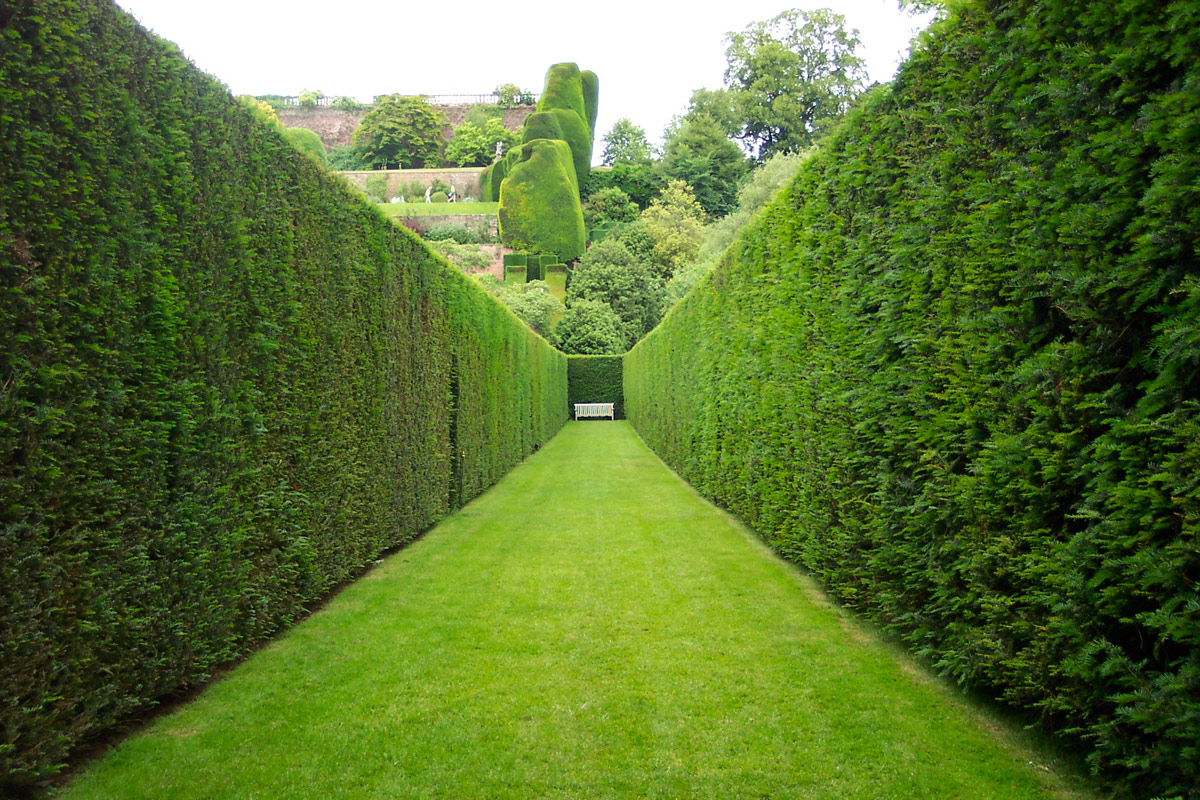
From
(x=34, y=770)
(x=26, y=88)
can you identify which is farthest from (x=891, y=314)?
(x=34, y=770)

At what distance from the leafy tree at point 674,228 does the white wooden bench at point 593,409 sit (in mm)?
16826

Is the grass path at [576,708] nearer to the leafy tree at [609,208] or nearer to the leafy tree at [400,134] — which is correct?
the leafy tree at [609,208]

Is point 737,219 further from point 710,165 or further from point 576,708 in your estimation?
point 576,708

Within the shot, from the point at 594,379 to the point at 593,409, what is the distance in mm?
1556

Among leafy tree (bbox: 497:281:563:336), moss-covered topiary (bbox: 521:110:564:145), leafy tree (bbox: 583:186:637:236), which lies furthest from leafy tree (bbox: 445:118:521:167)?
leafy tree (bbox: 497:281:563:336)

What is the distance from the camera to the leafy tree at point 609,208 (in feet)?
206

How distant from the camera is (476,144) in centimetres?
8075

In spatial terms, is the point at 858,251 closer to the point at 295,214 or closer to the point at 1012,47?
the point at 1012,47

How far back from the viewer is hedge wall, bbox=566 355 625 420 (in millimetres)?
35281

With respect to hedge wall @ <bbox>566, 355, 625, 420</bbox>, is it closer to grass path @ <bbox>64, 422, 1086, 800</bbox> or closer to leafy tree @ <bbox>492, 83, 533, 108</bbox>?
grass path @ <bbox>64, 422, 1086, 800</bbox>

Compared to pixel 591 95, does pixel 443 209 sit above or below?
below

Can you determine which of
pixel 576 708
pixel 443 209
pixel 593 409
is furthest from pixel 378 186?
pixel 576 708

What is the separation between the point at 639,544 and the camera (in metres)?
7.66

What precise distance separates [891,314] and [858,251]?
2.68ft
